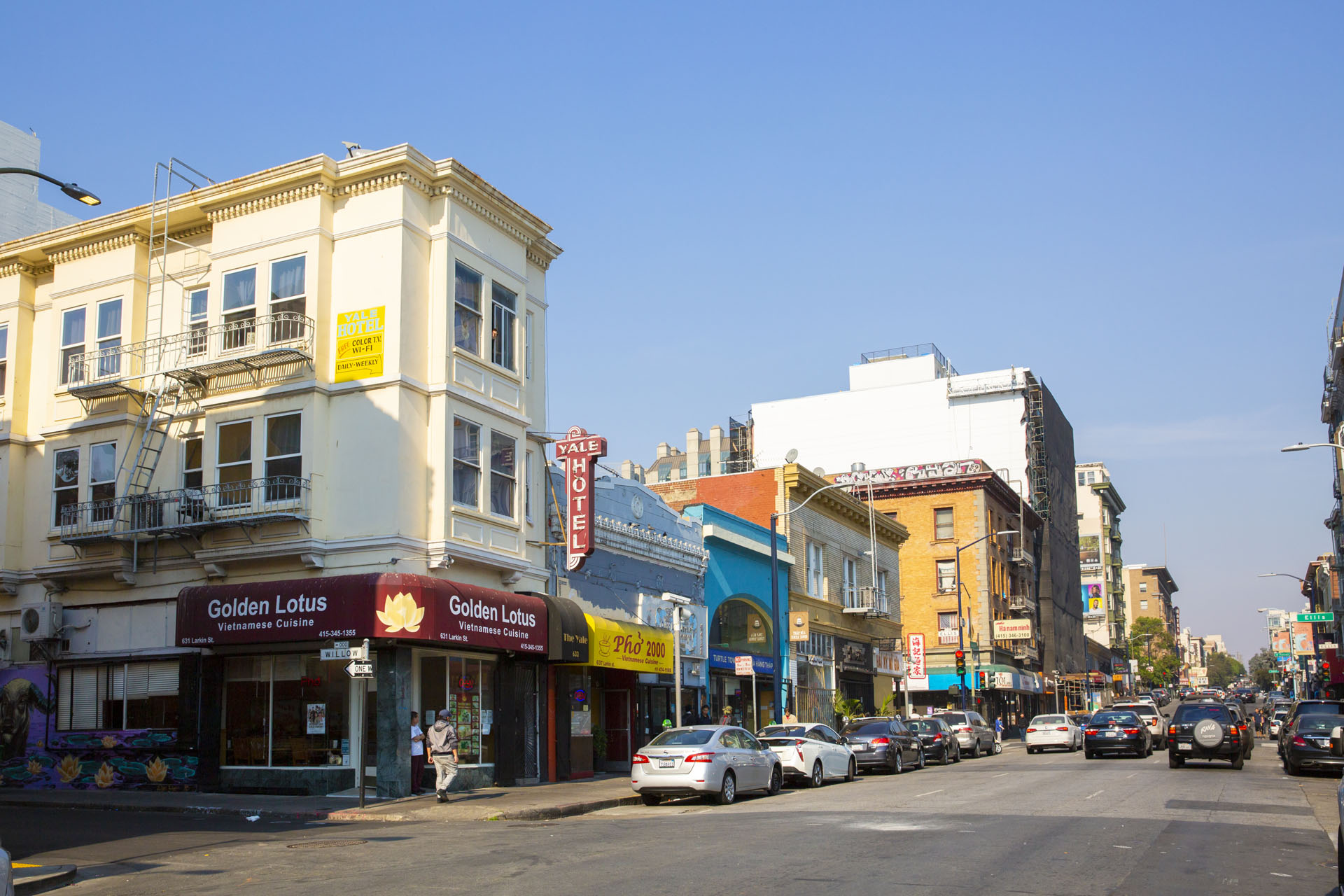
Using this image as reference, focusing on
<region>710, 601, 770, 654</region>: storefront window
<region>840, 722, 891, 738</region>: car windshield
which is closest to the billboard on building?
<region>710, 601, 770, 654</region>: storefront window

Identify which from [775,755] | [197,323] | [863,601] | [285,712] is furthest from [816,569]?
[197,323]

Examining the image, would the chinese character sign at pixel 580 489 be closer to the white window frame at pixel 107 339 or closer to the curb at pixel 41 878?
the white window frame at pixel 107 339

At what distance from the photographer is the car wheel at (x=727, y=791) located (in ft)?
68.3

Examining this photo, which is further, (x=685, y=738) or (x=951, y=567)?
(x=951, y=567)

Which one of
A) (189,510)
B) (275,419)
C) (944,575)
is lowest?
(189,510)

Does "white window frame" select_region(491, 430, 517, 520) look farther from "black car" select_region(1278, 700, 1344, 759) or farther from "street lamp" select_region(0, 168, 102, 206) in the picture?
"black car" select_region(1278, 700, 1344, 759)

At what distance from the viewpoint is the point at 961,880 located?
36.3 feet

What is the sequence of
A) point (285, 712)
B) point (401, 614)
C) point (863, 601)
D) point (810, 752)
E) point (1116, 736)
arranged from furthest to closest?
point (863, 601) → point (1116, 736) → point (810, 752) → point (285, 712) → point (401, 614)

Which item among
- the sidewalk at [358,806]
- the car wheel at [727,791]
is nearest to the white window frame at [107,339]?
the sidewalk at [358,806]

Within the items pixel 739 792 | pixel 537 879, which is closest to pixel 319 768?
pixel 739 792

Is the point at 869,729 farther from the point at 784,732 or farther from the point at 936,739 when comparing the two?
the point at 784,732

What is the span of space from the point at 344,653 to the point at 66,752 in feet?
33.9

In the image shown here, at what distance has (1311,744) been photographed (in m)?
25.8

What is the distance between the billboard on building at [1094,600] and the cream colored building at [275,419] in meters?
89.9
